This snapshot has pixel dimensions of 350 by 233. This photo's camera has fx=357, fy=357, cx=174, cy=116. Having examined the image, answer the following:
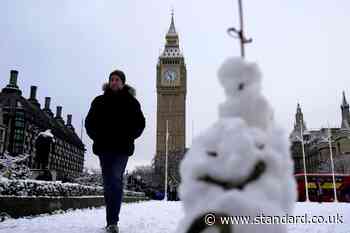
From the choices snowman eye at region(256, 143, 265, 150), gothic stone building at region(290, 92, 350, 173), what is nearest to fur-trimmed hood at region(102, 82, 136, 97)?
snowman eye at region(256, 143, 265, 150)

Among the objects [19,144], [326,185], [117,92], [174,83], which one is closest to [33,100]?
[19,144]

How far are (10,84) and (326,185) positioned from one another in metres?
42.2

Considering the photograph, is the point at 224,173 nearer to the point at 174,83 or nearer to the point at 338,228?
the point at 338,228

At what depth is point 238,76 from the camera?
1625 mm

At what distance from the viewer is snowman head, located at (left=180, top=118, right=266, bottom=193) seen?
136 centimetres

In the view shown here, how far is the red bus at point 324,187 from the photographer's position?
20.4 meters

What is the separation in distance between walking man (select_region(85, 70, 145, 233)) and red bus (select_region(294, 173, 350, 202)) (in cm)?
1788

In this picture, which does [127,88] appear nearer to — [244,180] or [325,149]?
[244,180]

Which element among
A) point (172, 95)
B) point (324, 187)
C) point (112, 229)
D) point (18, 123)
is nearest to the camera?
point (112, 229)

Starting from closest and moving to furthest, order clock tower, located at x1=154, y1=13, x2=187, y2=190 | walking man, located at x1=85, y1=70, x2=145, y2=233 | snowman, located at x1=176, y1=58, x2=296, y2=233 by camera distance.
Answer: snowman, located at x1=176, y1=58, x2=296, y2=233 → walking man, located at x1=85, y1=70, x2=145, y2=233 → clock tower, located at x1=154, y1=13, x2=187, y2=190

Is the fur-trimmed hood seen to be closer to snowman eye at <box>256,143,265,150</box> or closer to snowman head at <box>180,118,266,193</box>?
snowman head at <box>180,118,266,193</box>

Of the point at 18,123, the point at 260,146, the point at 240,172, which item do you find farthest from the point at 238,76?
the point at 18,123

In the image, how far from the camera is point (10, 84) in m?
48.3

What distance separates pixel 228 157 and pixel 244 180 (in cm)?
11
